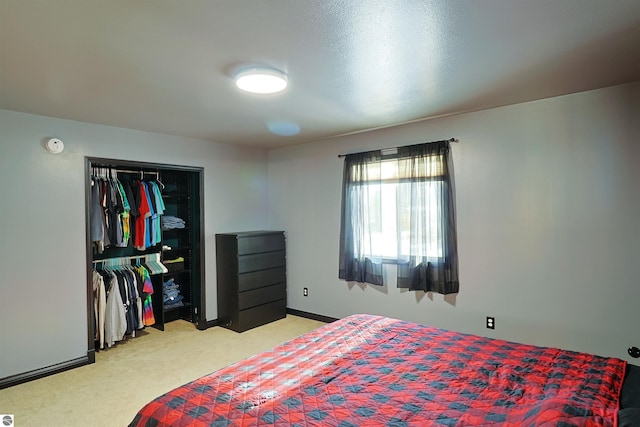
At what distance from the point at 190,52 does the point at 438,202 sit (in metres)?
2.59

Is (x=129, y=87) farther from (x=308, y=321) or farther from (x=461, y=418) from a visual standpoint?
(x=308, y=321)

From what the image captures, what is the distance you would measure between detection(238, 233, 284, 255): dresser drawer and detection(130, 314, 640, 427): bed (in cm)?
227

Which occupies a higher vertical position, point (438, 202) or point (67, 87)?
point (67, 87)

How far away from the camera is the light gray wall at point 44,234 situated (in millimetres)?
3035

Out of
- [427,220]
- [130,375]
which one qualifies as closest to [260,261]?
[130,375]

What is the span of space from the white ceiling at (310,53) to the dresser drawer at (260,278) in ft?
6.57

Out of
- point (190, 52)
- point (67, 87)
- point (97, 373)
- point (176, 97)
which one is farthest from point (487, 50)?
point (97, 373)

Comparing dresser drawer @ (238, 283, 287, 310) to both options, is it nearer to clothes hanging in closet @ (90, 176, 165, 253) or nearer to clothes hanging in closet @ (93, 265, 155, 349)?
clothes hanging in closet @ (93, 265, 155, 349)

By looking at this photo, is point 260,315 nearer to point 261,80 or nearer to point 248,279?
point 248,279

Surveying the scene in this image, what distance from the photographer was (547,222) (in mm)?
3074

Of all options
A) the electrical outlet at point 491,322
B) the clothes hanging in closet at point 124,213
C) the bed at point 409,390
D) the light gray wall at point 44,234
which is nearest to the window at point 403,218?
the electrical outlet at point 491,322

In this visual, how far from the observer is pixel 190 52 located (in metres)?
2.02

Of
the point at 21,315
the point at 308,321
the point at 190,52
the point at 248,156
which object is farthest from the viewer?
the point at 248,156

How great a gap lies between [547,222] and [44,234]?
14.3 ft
